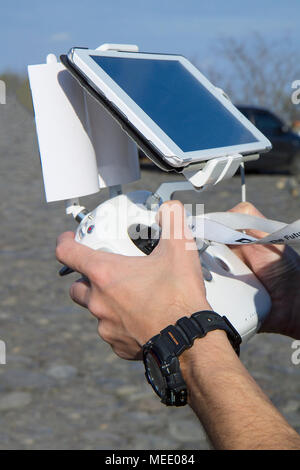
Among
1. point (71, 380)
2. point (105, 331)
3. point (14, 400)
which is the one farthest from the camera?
A: point (71, 380)

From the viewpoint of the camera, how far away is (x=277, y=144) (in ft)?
39.8

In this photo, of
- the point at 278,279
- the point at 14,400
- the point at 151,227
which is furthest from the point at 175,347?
the point at 14,400

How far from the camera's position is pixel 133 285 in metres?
1.24

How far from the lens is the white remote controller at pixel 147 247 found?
139 cm

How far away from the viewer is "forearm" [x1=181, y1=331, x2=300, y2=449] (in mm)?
1000

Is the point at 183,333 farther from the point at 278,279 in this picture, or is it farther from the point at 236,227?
the point at 278,279

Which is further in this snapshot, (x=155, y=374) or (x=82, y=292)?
(x=82, y=292)

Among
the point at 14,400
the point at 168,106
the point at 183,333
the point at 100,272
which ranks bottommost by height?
the point at 14,400

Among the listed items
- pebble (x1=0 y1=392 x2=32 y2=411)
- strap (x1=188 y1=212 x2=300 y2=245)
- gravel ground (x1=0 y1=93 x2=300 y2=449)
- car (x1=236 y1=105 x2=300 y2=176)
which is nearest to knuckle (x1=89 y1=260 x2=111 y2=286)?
strap (x1=188 y1=212 x2=300 y2=245)

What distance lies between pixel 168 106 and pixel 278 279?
0.59 metres

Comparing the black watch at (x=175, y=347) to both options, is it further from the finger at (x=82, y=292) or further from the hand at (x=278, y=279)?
the hand at (x=278, y=279)

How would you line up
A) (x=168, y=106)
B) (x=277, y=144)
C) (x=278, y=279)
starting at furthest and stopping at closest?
(x=277, y=144) → (x=278, y=279) → (x=168, y=106)

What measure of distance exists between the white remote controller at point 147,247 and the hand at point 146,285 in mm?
79
